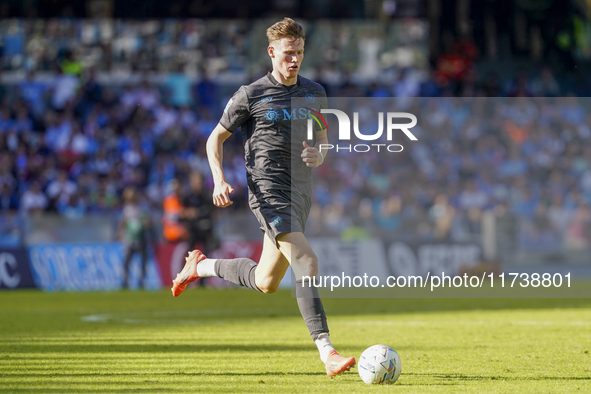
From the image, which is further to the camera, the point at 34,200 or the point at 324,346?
the point at 34,200

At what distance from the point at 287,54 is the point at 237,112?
54cm

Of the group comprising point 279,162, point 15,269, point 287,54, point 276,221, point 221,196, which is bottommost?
point 15,269

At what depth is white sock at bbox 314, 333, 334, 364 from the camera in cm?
539

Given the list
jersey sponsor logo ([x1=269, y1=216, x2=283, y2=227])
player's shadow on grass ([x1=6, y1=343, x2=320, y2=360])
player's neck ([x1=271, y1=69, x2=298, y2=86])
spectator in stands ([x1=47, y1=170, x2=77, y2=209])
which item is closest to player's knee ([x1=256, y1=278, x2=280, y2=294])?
jersey sponsor logo ([x1=269, y1=216, x2=283, y2=227])

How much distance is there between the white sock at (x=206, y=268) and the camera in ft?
22.1

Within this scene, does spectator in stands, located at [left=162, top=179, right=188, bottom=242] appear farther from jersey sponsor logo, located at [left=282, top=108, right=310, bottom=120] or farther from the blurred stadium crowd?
jersey sponsor logo, located at [left=282, top=108, right=310, bottom=120]

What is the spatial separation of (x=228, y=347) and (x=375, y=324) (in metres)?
2.63

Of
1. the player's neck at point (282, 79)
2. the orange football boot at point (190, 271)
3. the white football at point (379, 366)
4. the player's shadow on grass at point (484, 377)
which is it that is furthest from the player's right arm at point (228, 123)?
the player's shadow on grass at point (484, 377)

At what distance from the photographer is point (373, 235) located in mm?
17609

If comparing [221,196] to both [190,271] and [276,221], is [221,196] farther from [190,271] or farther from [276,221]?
[190,271]

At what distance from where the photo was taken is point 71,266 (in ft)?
55.5

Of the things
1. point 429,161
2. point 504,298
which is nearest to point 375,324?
point 504,298

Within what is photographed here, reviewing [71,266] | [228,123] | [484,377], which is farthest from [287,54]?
[71,266]

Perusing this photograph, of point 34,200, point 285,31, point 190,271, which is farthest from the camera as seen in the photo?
point 34,200
